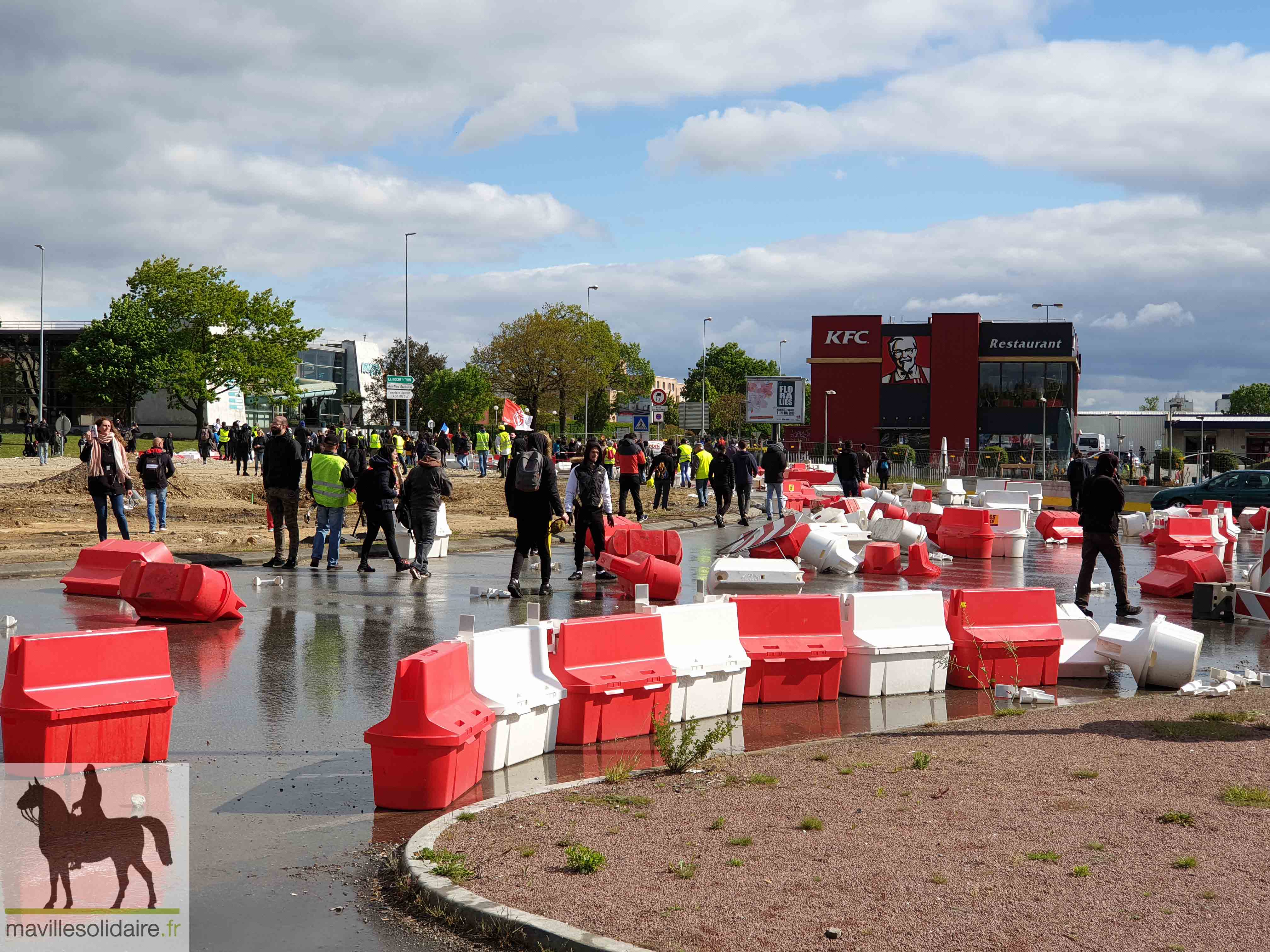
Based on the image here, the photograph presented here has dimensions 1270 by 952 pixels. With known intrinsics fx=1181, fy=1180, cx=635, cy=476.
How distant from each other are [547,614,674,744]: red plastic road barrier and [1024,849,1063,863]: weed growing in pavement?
2.87 m

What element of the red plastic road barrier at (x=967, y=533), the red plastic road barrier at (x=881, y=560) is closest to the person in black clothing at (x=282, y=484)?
Answer: the red plastic road barrier at (x=881, y=560)

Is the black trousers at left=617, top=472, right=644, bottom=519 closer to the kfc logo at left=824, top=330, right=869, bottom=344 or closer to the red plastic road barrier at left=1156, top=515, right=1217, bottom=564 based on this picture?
the red plastic road barrier at left=1156, top=515, right=1217, bottom=564

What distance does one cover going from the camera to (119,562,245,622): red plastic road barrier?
11547 mm

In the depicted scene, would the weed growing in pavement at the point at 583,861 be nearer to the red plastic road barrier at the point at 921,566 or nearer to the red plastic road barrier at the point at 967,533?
the red plastic road barrier at the point at 921,566

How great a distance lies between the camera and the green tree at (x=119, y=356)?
74625 millimetres

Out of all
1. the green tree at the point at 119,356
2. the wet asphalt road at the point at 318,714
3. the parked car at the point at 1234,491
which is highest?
the green tree at the point at 119,356

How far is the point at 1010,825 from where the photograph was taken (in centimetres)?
531

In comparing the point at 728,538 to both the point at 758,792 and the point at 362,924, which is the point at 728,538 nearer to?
the point at 758,792

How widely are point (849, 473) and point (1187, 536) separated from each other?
9.77 meters

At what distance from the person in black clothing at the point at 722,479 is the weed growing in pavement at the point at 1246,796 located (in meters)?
20.2

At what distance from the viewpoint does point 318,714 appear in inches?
312

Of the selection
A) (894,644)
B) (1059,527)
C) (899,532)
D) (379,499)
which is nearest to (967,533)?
(899,532)

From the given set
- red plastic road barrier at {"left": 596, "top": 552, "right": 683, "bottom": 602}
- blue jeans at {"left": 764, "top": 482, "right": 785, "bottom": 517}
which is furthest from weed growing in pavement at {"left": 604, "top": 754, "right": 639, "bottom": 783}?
blue jeans at {"left": 764, "top": 482, "right": 785, "bottom": 517}

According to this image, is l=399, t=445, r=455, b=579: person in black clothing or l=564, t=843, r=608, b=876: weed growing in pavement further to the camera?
l=399, t=445, r=455, b=579: person in black clothing
